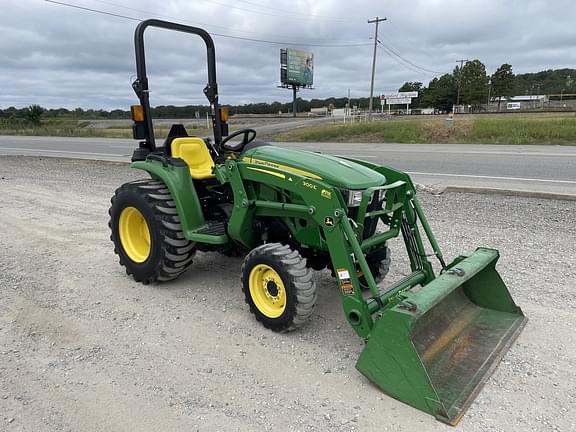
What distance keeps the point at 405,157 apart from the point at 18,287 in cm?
1065

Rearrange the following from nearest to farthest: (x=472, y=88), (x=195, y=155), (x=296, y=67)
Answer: (x=195, y=155) < (x=296, y=67) < (x=472, y=88)

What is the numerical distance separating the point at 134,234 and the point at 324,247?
2142mm

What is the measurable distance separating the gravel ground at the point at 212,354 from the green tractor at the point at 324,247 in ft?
0.55

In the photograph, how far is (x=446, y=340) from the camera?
298 cm

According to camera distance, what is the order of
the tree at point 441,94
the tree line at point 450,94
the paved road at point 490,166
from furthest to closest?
the tree at point 441,94, the tree line at point 450,94, the paved road at point 490,166

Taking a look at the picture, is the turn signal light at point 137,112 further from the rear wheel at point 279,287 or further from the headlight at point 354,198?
the headlight at point 354,198

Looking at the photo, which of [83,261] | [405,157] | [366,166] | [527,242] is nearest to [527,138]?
[405,157]

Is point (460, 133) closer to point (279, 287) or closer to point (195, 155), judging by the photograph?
point (195, 155)

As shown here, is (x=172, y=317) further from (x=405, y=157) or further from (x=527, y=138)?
(x=527, y=138)

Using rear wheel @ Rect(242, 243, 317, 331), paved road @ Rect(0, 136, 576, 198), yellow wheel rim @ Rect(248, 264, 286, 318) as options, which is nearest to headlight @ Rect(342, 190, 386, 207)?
rear wheel @ Rect(242, 243, 317, 331)

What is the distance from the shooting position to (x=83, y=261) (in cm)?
496

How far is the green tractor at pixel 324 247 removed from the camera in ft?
8.71

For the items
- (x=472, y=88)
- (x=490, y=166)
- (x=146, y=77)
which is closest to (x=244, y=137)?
(x=146, y=77)

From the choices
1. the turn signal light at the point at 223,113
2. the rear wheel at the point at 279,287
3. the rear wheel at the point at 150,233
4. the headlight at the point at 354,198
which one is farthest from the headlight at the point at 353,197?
the turn signal light at the point at 223,113
